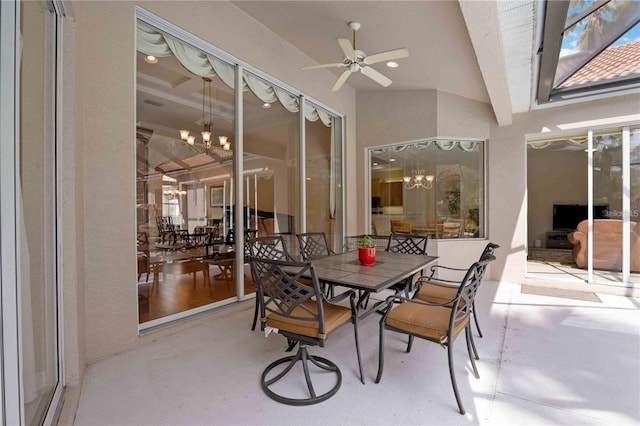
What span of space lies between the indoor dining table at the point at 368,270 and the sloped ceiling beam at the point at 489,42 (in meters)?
2.02

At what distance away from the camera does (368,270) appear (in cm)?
242

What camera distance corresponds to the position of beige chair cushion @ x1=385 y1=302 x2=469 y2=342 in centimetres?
186

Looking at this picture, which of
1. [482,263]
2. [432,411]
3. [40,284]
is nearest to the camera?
[40,284]

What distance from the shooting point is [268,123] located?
424 cm

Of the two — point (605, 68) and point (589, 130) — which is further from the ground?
point (605, 68)

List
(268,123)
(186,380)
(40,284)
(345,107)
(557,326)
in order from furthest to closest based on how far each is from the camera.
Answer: (345,107) < (268,123) < (557,326) < (186,380) < (40,284)

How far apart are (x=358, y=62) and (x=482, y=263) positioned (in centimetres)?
230

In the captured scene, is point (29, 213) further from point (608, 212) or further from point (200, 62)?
Answer: point (608, 212)

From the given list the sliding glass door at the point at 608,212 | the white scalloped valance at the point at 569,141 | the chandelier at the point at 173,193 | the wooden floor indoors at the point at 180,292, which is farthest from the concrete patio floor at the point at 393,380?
the white scalloped valance at the point at 569,141

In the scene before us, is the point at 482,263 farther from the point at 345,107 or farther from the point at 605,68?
the point at 345,107

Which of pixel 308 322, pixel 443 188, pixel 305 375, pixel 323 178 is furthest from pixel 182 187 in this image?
pixel 443 188

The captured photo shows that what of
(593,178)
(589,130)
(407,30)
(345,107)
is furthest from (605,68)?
(345,107)

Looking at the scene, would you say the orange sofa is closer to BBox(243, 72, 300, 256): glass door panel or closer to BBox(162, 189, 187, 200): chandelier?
BBox(243, 72, 300, 256): glass door panel

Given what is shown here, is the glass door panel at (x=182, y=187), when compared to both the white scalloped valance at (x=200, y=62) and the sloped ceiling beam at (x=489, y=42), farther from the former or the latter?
the sloped ceiling beam at (x=489, y=42)
